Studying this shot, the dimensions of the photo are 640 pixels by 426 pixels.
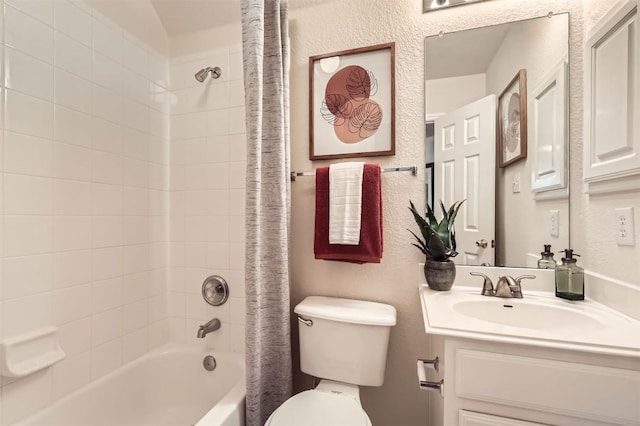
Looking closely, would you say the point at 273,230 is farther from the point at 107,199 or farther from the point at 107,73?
the point at 107,73

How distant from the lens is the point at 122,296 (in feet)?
4.69

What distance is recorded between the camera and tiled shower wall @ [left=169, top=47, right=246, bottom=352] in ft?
5.20

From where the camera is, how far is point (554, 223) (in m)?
1.19

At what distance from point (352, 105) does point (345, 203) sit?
517 mm

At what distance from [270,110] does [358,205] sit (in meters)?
0.58

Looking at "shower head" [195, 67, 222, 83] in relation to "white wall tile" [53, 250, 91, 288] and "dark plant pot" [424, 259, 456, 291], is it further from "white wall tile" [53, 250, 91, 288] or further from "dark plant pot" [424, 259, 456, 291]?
"dark plant pot" [424, 259, 456, 291]

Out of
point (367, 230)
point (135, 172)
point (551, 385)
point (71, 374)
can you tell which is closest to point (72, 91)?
point (135, 172)

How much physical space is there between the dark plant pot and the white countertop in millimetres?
A: 31

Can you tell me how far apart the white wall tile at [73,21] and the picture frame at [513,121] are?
187 cm

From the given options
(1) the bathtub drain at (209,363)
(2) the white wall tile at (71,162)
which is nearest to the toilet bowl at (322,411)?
(1) the bathtub drain at (209,363)

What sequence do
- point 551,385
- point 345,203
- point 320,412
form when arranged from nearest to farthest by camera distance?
point 551,385, point 320,412, point 345,203

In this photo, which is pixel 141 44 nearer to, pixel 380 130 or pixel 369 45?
pixel 369 45

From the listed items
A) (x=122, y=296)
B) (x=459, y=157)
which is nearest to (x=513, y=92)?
(x=459, y=157)

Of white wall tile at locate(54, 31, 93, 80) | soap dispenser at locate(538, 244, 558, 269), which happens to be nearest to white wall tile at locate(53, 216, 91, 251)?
white wall tile at locate(54, 31, 93, 80)
